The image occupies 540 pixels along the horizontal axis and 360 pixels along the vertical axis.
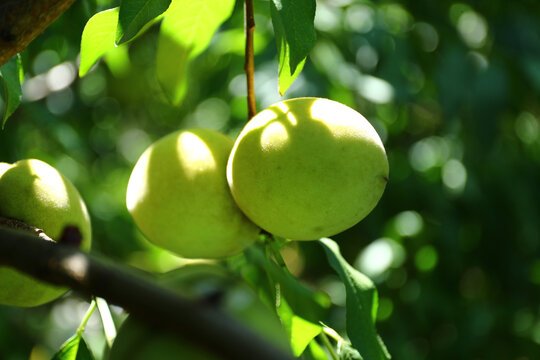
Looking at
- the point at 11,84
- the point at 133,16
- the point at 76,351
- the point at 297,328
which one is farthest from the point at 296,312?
the point at 11,84

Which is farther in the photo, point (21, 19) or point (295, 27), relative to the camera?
point (295, 27)

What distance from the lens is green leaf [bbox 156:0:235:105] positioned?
4.40ft

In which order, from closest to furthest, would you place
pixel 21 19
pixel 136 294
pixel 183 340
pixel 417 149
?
1. pixel 136 294
2. pixel 183 340
3. pixel 21 19
4. pixel 417 149

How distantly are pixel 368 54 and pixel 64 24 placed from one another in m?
1.13

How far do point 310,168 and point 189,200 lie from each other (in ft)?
0.97

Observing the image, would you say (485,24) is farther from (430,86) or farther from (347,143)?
(347,143)

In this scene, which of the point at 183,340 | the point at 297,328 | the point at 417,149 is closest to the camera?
the point at 183,340

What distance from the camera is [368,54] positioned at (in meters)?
2.25

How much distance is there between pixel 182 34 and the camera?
1.42 m

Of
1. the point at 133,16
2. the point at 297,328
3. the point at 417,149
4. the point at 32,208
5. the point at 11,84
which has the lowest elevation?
the point at 417,149

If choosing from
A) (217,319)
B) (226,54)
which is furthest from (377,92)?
(217,319)

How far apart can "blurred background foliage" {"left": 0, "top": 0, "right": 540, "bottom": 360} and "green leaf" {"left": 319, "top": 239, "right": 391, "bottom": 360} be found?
830 mm

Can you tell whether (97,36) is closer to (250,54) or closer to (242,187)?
(250,54)

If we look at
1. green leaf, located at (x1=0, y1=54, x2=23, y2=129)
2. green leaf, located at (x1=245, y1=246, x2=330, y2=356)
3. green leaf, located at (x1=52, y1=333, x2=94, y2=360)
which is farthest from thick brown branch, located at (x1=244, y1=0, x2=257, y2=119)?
green leaf, located at (x1=52, y1=333, x2=94, y2=360)
